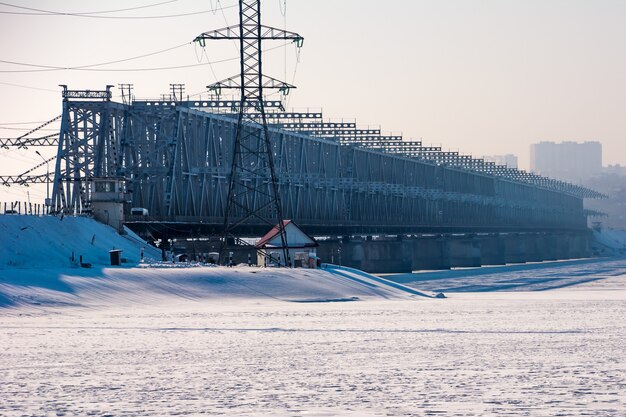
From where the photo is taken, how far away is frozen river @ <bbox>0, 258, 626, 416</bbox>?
2044cm

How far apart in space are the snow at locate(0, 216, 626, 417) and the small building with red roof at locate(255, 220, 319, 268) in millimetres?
16557

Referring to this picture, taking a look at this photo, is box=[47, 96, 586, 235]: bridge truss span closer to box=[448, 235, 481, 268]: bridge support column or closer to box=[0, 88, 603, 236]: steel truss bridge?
box=[0, 88, 603, 236]: steel truss bridge

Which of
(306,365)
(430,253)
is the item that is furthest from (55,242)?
(430,253)

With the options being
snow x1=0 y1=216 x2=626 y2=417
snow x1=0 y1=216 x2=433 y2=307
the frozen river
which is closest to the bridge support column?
snow x1=0 y1=216 x2=433 y2=307

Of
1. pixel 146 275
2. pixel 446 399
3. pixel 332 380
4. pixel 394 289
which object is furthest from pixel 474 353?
pixel 394 289

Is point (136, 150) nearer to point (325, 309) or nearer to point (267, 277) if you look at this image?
point (267, 277)

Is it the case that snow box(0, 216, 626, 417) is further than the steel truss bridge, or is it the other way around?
the steel truss bridge

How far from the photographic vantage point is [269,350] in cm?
3064

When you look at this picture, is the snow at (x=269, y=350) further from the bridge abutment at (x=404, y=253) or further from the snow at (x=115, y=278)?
the bridge abutment at (x=404, y=253)

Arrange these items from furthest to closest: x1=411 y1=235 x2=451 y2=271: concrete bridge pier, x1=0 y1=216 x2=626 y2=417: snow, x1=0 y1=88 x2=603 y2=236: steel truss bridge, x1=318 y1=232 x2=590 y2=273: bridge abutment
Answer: x1=411 y1=235 x2=451 y2=271: concrete bridge pier → x1=318 y1=232 x2=590 y2=273: bridge abutment → x1=0 y1=88 x2=603 y2=236: steel truss bridge → x1=0 y1=216 x2=626 y2=417: snow

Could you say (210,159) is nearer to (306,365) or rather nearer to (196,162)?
(196,162)

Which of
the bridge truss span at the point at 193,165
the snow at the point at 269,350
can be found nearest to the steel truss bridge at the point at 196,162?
→ the bridge truss span at the point at 193,165

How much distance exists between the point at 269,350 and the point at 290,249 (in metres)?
51.6

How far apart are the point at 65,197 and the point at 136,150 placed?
27.6 ft
